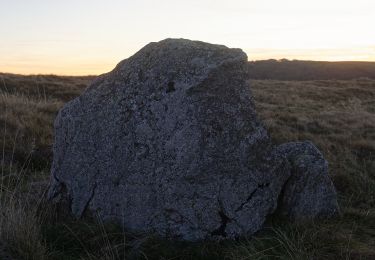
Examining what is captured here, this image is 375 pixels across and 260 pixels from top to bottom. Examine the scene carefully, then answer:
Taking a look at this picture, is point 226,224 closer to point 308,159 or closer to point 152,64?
point 308,159

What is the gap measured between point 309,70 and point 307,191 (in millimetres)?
78231

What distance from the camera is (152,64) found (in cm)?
515

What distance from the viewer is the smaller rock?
5176mm

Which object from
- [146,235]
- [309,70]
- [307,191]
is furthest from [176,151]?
[309,70]

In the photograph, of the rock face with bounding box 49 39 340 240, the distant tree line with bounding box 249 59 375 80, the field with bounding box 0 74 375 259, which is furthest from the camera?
the distant tree line with bounding box 249 59 375 80

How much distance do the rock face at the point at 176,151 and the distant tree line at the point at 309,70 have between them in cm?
7068

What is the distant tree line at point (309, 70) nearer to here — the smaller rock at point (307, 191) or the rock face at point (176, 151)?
the smaller rock at point (307, 191)

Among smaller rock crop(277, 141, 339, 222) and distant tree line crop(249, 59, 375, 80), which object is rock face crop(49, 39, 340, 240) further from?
distant tree line crop(249, 59, 375, 80)

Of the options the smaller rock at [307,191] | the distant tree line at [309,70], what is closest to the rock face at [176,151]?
the smaller rock at [307,191]

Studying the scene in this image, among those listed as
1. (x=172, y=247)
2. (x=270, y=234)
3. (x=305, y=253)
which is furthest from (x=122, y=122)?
(x=305, y=253)

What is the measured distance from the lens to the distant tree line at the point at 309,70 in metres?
76.7

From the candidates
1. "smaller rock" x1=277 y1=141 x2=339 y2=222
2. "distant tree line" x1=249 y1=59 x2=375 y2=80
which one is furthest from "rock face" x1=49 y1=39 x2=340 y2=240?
"distant tree line" x1=249 y1=59 x2=375 y2=80

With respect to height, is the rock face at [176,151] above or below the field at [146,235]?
above

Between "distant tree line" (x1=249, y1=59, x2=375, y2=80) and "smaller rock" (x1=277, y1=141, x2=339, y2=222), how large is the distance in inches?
2767
